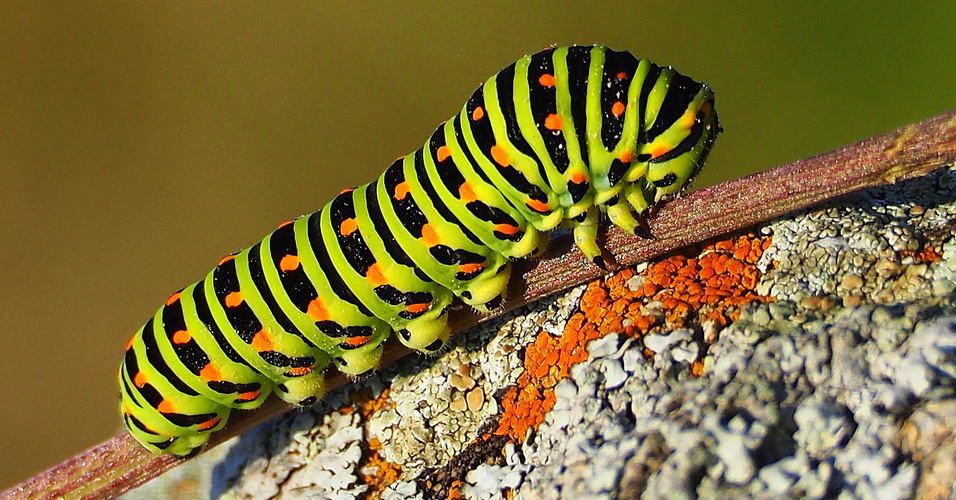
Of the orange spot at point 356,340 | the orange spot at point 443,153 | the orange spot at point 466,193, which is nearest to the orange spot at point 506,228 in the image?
the orange spot at point 466,193

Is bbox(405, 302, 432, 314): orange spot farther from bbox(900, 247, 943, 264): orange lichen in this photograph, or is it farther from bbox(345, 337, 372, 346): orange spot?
bbox(900, 247, 943, 264): orange lichen

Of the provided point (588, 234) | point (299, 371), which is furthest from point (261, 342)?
point (588, 234)

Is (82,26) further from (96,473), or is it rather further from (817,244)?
(817,244)

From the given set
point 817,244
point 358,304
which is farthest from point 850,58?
point 358,304

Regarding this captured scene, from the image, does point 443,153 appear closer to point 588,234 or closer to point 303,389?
point 588,234

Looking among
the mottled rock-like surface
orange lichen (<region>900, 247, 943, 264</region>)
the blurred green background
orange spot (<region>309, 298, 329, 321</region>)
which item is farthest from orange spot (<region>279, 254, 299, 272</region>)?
the blurred green background

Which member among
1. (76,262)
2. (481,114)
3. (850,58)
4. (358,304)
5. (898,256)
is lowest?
(850,58)

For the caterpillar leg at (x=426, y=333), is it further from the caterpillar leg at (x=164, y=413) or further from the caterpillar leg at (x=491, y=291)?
the caterpillar leg at (x=164, y=413)
